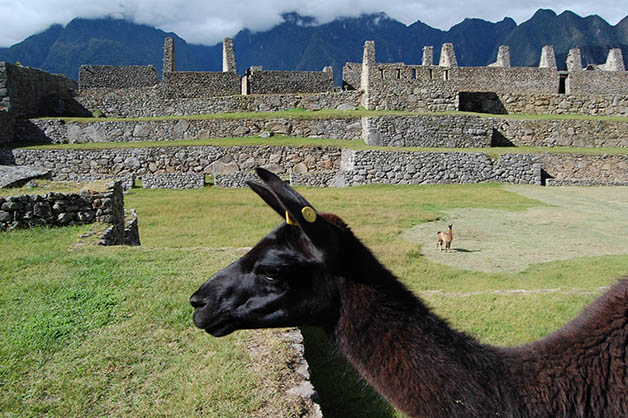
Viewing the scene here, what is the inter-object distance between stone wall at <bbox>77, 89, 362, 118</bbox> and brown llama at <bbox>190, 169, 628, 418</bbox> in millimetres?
19896

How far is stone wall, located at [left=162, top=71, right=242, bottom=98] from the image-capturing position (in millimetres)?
21953

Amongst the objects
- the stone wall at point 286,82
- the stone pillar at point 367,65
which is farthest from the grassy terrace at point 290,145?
the stone wall at point 286,82

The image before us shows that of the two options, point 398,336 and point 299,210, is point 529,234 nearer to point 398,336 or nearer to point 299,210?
point 398,336

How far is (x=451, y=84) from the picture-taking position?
2091 cm

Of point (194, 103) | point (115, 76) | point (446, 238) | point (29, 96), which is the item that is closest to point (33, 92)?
point (29, 96)

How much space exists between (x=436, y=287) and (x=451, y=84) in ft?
55.4

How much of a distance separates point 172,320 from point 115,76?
79.3 ft

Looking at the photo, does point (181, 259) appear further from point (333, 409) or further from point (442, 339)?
point (442, 339)

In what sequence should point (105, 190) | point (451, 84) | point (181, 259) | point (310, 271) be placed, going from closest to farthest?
1. point (310, 271)
2. point (181, 259)
3. point (105, 190)
4. point (451, 84)

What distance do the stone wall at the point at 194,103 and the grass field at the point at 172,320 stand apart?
12971 millimetres

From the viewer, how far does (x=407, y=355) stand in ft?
5.17

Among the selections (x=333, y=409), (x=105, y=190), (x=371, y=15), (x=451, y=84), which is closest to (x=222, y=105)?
(x=451, y=84)

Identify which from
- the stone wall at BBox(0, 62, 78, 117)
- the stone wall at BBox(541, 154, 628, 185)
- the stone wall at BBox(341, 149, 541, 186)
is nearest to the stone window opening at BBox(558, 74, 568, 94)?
the stone wall at BBox(541, 154, 628, 185)

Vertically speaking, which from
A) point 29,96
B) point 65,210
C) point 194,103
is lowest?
point 65,210
